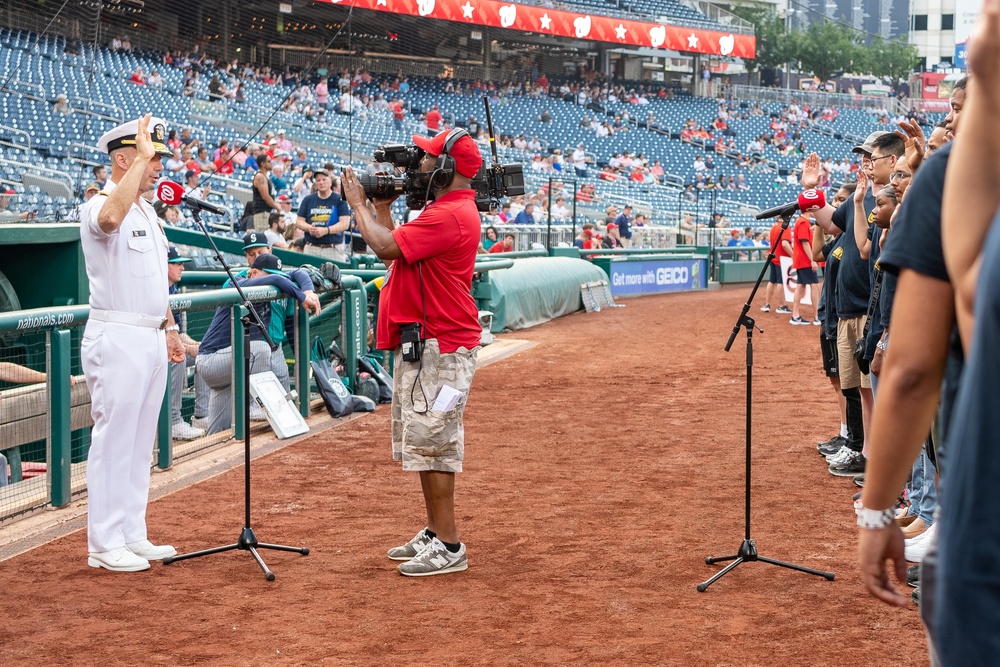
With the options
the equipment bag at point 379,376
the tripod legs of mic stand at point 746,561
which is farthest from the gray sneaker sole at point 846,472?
the equipment bag at point 379,376

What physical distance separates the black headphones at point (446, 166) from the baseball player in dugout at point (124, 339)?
1256mm

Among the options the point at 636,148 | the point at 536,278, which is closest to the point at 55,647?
the point at 536,278

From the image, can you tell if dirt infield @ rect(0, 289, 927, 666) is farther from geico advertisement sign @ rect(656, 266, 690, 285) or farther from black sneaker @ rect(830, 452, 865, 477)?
geico advertisement sign @ rect(656, 266, 690, 285)

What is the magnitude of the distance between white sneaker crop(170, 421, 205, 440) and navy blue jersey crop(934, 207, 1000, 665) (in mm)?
6993

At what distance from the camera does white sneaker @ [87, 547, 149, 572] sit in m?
5.15

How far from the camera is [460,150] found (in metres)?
5.19

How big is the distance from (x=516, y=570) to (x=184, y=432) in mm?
3614

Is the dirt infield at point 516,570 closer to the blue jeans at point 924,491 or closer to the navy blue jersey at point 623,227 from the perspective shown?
the blue jeans at point 924,491

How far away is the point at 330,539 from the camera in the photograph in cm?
581

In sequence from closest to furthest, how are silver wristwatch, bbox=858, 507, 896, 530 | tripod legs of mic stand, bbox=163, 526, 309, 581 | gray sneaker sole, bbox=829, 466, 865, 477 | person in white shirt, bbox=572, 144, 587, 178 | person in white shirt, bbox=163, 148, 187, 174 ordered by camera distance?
silver wristwatch, bbox=858, 507, 896, 530 → tripod legs of mic stand, bbox=163, 526, 309, 581 → gray sneaker sole, bbox=829, 466, 865, 477 → person in white shirt, bbox=163, 148, 187, 174 → person in white shirt, bbox=572, 144, 587, 178

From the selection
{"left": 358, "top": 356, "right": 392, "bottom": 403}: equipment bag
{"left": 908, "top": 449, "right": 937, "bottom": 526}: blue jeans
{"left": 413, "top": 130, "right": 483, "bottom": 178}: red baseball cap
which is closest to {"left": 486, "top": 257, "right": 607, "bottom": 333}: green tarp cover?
{"left": 358, "top": 356, "right": 392, "bottom": 403}: equipment bag

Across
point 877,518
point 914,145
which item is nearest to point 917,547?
point 914,145

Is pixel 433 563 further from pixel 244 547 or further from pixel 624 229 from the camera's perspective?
pixel 624 229

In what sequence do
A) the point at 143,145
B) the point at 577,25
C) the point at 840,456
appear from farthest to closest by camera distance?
the point at 577,25
the point at 840,456
the point at 143,145
